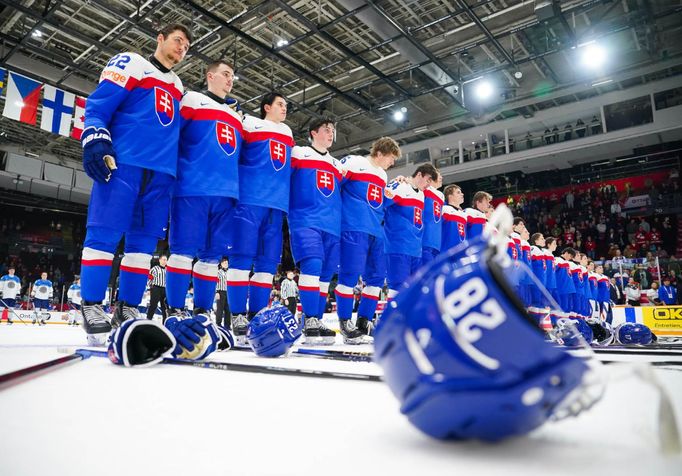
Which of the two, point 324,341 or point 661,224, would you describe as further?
point 661,224

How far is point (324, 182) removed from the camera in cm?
363

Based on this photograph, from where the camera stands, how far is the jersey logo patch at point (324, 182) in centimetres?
359

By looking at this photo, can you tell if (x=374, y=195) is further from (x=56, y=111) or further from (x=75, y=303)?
(x=75, y=303)

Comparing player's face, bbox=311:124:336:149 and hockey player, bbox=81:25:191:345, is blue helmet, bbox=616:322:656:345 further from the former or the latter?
hockey player, bbox=81:25:191:345


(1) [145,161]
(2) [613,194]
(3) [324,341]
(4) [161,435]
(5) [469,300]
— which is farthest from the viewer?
(2) [613,194]

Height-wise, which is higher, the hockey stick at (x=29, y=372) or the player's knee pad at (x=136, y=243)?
the player's knee pad at (x=136, y=243)

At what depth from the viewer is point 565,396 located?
65 centimetres

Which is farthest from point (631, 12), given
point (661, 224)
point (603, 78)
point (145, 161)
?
point (145, 161)

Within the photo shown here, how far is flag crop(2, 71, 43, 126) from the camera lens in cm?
911

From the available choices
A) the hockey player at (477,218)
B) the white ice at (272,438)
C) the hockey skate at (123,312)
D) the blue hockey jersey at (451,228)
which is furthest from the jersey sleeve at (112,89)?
the hockey player at (477,218)

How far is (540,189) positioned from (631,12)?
8.45m

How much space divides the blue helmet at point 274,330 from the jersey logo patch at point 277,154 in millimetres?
1381

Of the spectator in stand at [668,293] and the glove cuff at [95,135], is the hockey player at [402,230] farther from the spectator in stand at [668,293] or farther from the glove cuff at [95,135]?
the spectator in stand at [668,293]

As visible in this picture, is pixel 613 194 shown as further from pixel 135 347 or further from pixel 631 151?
pixel 135 347
